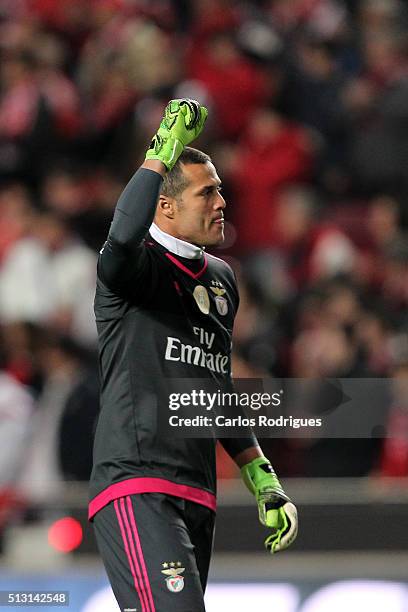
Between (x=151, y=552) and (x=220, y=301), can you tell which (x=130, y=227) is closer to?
(x=220, y=301)

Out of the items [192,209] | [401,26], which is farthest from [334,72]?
[192,209]

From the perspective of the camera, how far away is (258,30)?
9375 mm

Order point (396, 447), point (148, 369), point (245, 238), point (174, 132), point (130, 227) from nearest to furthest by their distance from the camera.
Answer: point (130, 227) < point (174, 132) < point (148, 369) < point (396, 447) < point (245, 238)

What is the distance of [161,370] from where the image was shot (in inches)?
144

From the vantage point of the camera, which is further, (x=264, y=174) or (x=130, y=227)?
(x=264, y=174)

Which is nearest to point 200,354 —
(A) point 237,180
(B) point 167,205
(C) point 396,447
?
(B) point 167,205

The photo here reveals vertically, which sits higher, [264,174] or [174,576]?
[264,174]

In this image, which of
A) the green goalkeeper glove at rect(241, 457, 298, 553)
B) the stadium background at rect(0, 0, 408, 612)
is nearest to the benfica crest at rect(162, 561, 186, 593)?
the green goalkeeper glove at rect(241, 457, 298, 553)

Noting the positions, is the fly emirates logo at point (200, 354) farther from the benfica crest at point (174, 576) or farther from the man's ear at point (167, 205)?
the benfica crest at point (174, 576)

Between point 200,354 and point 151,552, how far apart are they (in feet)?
1.91

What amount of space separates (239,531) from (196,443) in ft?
6.10

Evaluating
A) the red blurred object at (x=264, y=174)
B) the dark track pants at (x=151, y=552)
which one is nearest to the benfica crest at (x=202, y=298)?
the dark track pants at (x=151, y=552)

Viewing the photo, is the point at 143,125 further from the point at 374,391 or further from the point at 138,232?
the point at 138,232

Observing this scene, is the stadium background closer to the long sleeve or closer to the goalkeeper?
the goalkeeper
